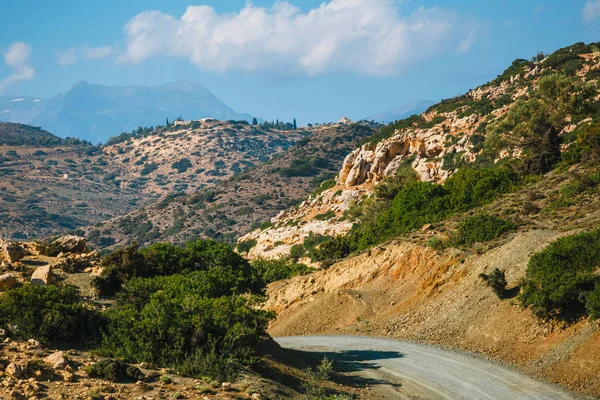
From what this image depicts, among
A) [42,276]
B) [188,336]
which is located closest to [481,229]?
[188,336]

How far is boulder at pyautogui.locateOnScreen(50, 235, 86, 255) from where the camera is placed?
96.2 ft

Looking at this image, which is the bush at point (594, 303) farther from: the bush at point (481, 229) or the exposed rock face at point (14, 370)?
the exposed rock face at point (14, 370)

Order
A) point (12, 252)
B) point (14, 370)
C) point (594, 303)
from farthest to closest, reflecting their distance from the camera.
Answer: point (12, 252) < point (594, 303) < point (14, 370)

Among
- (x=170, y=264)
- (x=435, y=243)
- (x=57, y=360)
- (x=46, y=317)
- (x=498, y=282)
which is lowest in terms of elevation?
(x=498, y=282)

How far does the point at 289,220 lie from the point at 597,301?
196ft

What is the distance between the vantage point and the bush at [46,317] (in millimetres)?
15906

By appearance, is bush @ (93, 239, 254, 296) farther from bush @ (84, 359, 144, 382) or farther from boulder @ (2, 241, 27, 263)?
bush @ (84, 359, 144, 382)

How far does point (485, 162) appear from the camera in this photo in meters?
57.9

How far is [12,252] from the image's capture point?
2662 cm

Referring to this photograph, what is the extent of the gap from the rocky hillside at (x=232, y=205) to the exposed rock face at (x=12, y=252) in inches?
2901

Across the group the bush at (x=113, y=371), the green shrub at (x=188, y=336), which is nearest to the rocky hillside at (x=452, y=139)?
the green shrub at (x=188, y=336)

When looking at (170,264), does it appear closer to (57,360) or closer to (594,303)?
(57,360)

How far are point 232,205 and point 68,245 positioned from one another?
86.8 metres

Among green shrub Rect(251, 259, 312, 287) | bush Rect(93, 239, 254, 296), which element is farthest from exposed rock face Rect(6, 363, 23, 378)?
green shrub Rect(251, 259, 312, 287)
